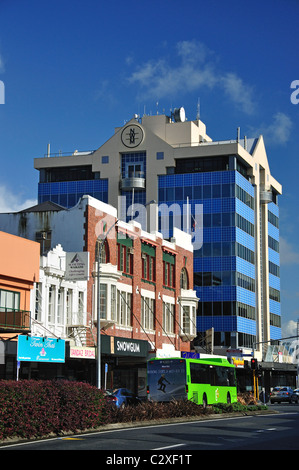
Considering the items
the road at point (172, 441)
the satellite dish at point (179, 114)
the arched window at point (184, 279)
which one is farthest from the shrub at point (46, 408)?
the satellite dish at point (179, 114)

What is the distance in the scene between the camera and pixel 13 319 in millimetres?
36781

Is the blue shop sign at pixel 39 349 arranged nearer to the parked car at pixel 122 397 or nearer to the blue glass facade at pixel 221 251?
the parked car at pixel 122 397

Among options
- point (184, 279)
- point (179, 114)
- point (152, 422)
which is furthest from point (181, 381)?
point (179, 114)

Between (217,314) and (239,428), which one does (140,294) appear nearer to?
(239,428)

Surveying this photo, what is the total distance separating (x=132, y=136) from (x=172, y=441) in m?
71.8

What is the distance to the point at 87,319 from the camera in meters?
45.2

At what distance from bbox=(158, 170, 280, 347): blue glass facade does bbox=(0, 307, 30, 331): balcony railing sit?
163 ft

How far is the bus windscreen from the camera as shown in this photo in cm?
3706

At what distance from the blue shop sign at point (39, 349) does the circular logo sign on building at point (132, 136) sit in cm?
5473

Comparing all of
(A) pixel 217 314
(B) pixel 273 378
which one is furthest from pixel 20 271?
(B) pixel 273 378

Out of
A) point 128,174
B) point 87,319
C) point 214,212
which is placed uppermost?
point 128,174

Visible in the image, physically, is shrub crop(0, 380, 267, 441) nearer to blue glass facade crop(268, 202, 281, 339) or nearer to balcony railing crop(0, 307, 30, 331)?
balcony railing crop(0, 307, 30, 331)

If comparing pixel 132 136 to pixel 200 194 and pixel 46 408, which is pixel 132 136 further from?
pixel 46 408
